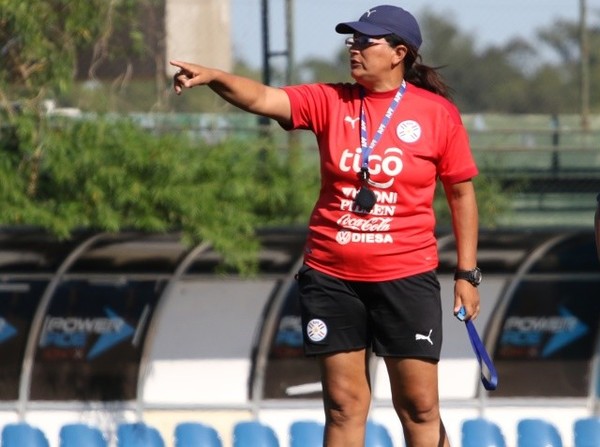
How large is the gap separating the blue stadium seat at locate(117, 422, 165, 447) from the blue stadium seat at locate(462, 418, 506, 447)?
207 cm

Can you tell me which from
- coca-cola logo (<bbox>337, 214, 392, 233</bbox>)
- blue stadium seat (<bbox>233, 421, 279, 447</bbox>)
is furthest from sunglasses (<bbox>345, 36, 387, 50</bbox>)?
blue stadium seat (<bbox>233, 421, 279, 447</bbox>)

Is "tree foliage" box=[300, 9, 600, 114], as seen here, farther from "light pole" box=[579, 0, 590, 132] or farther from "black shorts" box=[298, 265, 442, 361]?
"black shorts" box=[298, 265, 442, 361]

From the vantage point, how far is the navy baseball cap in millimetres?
5355

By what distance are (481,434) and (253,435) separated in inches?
60.9

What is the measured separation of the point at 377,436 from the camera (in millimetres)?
10258

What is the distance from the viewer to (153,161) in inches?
404

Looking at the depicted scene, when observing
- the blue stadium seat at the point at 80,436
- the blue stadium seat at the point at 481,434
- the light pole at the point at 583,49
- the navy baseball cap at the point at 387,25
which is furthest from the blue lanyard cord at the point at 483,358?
the light pole at the point at 583,49

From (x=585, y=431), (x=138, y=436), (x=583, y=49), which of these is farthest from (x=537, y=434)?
(x=583, y=49)

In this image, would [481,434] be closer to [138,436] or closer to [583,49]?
[138,436]

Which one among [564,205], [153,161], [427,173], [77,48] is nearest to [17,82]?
[77,48]

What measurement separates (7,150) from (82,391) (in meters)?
1.81

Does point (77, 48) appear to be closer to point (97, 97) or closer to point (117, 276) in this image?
point (97, 97)

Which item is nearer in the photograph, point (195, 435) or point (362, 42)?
point (362, 42)

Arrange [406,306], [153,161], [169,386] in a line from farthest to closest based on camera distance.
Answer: [169,386], [153,161], [406,306]
